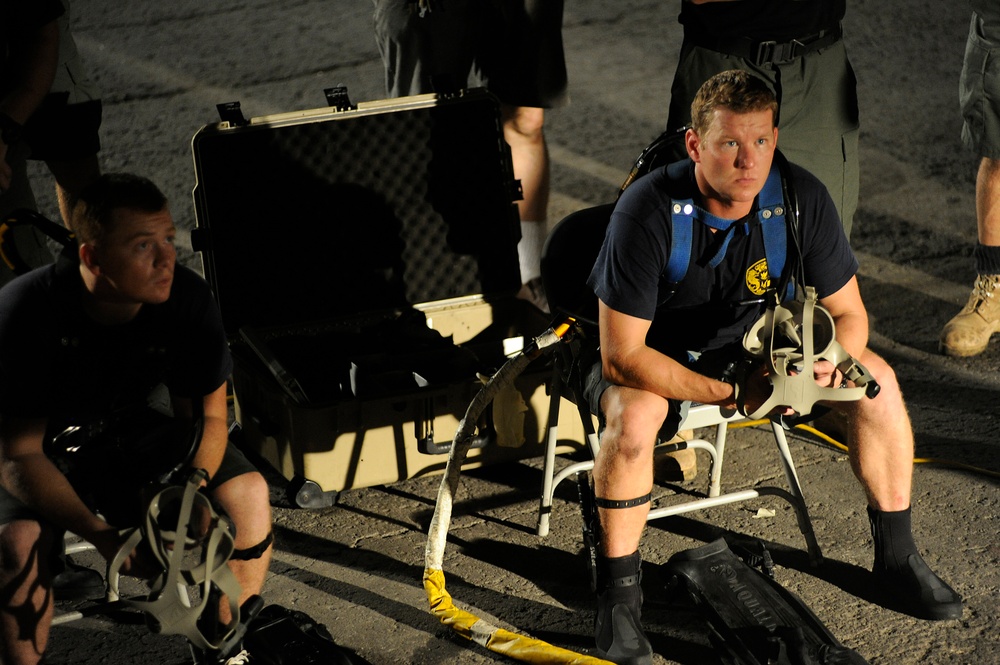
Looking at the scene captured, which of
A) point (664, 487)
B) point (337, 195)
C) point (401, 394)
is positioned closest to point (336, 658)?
point (401, 394)

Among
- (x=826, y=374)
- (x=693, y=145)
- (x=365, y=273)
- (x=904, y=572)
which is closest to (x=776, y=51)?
(x=693, y=145)

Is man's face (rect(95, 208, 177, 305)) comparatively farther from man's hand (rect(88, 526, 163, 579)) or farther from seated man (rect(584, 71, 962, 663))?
seated man (rect(584, 71, 962, 663))

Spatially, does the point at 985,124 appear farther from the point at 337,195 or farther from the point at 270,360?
the point at 270,360

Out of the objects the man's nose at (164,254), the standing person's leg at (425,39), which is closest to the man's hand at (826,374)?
the man's nose at (164,254)

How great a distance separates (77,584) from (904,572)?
2.31 metres

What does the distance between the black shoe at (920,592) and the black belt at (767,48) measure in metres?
1.64

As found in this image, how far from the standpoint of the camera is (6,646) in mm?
2838

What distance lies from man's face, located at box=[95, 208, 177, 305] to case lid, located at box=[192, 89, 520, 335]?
117cm

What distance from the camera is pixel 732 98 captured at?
3.14 m

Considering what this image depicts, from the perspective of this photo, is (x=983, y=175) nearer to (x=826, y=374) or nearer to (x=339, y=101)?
(x=826, y=374)

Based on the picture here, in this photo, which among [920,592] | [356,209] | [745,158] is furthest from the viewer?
[356,209]

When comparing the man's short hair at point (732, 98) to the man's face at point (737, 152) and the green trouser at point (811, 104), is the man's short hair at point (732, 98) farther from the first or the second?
the green trouser at point (811, 104)

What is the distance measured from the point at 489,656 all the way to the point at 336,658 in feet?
1.42

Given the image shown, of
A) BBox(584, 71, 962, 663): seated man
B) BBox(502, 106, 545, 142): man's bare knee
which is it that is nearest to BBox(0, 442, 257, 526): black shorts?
BBox(584, 71, 962, 663): seated man
